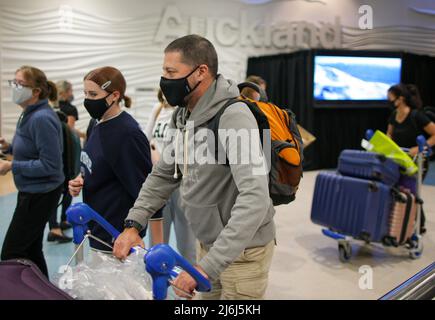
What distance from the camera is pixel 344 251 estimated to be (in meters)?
3.55

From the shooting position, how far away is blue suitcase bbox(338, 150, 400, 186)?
11.0 feet

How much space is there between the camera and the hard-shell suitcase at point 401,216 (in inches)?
131

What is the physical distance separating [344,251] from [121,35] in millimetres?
5787

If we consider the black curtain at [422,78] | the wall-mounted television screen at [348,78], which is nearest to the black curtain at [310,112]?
the wall-mounted television screen at [348,78]

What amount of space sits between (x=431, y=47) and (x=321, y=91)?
5.69 metres

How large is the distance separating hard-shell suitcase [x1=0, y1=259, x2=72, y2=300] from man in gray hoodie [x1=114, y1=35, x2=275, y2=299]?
28 cm

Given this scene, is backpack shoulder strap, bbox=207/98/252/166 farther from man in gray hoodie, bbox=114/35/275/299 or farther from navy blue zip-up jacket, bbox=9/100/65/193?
navy blue zip-up jacket, bbox=9/100/65/193

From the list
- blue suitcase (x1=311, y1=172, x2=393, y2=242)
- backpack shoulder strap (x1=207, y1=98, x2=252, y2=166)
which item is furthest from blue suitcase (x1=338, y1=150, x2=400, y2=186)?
backpack shoulder strap (x1=207, y1=98, x2=252, y2=166)

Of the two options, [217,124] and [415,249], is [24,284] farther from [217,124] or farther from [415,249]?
[415,249]

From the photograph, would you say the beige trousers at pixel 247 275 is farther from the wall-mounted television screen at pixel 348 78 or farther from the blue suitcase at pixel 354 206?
the wall-mounted television screen at pixel 348 78

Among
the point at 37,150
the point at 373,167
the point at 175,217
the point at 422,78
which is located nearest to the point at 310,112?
the point at 422,78

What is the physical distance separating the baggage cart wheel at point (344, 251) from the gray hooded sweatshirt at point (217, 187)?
7.25ft

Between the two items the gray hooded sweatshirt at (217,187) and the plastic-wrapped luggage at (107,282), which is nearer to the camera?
the plastic-wrapped luggage at (107,282)

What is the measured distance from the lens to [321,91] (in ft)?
26.4
